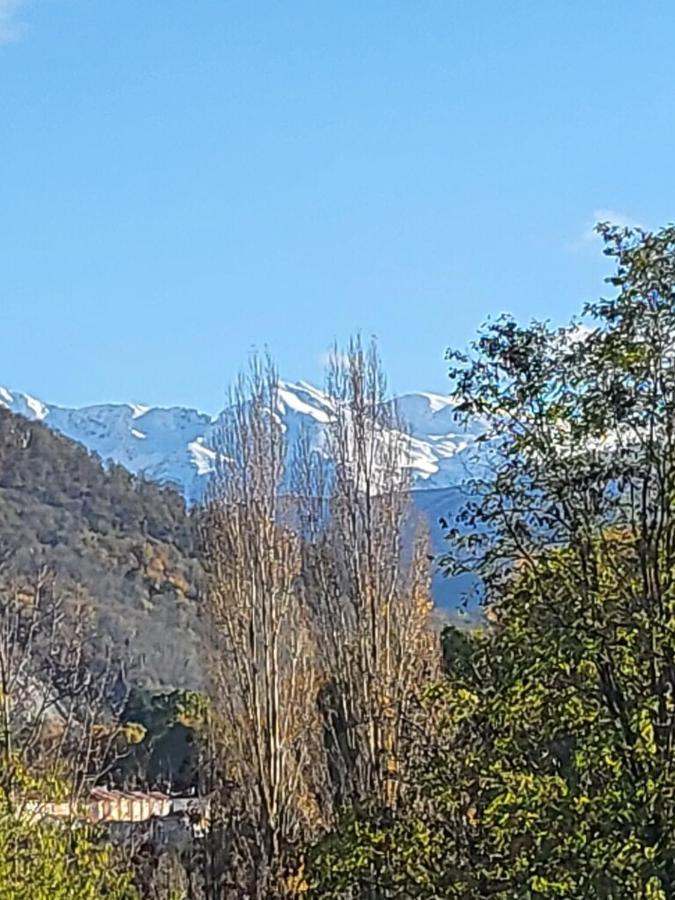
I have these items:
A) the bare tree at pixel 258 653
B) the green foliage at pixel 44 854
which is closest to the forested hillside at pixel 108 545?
the bare tree at pixel 258 653

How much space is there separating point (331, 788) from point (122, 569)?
95.7 feet

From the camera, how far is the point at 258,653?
21.7 metres

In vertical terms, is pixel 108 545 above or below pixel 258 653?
above

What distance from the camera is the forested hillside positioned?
43500 millimetres

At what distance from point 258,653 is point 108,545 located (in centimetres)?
3056

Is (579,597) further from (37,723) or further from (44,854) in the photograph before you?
(37,723)

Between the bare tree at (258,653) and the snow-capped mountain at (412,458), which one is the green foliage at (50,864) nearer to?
the snow-capped mountain at (412,458)

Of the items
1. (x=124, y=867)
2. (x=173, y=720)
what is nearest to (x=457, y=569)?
(x=124, y=867)

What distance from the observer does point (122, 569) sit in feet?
162

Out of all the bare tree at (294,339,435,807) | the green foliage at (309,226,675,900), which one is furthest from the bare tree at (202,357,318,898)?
the green foliage at (309,226,675,900)

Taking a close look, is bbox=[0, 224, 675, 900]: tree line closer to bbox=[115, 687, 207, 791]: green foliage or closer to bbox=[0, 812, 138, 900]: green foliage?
bbox=[0, 812, 138, 900]: green foliage

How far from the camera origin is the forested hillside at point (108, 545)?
4350 centimetres

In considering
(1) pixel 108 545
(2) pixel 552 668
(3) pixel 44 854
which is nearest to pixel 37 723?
(3) pixel 44 854

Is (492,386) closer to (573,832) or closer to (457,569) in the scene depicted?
(457,569)
